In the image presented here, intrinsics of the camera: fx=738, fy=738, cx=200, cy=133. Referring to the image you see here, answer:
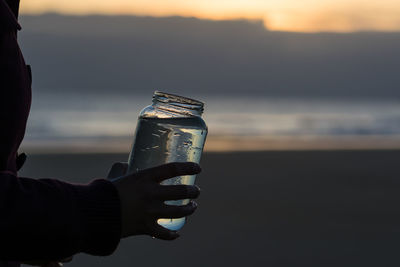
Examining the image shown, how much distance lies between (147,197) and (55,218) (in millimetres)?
183

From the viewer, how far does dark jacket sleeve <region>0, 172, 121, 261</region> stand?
1.24 m

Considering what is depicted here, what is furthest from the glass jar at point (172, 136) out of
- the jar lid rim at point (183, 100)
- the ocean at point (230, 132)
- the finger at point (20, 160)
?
the ocean at point (230, 132)

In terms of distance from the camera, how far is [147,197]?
4.48 feet

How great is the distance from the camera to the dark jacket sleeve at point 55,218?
1.24m

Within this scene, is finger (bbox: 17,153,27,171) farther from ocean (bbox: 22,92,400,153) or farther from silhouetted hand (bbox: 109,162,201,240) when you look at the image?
ocean (bbox: 22,92,400,153)

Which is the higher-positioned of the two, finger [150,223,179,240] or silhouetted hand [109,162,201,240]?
silhouetted hand [109,162,201,240]

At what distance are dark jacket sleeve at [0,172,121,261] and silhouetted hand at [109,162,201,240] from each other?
0.02 m

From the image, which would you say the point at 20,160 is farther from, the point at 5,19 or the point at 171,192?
the point at 171,192

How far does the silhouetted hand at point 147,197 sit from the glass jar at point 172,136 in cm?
56

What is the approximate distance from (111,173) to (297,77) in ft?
163

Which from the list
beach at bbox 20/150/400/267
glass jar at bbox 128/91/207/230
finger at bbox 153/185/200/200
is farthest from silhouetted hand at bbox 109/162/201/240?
beach at bbox 20/150/400/267

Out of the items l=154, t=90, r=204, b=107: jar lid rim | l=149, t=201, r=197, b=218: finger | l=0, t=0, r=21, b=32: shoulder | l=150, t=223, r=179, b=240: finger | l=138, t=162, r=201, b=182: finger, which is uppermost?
l=0, t=0, r=21, b=32: shoulder

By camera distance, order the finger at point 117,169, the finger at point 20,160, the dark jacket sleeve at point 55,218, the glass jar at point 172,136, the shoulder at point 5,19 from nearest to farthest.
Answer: the dark jacket sleeve at point 55,218, the shoulder at point 5,19, the finger at point 20,160, the finger at point 117,169, the glass jar at point 172,136

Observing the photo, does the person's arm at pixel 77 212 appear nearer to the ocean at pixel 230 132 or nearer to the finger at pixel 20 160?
the finger at pixel 20 160
